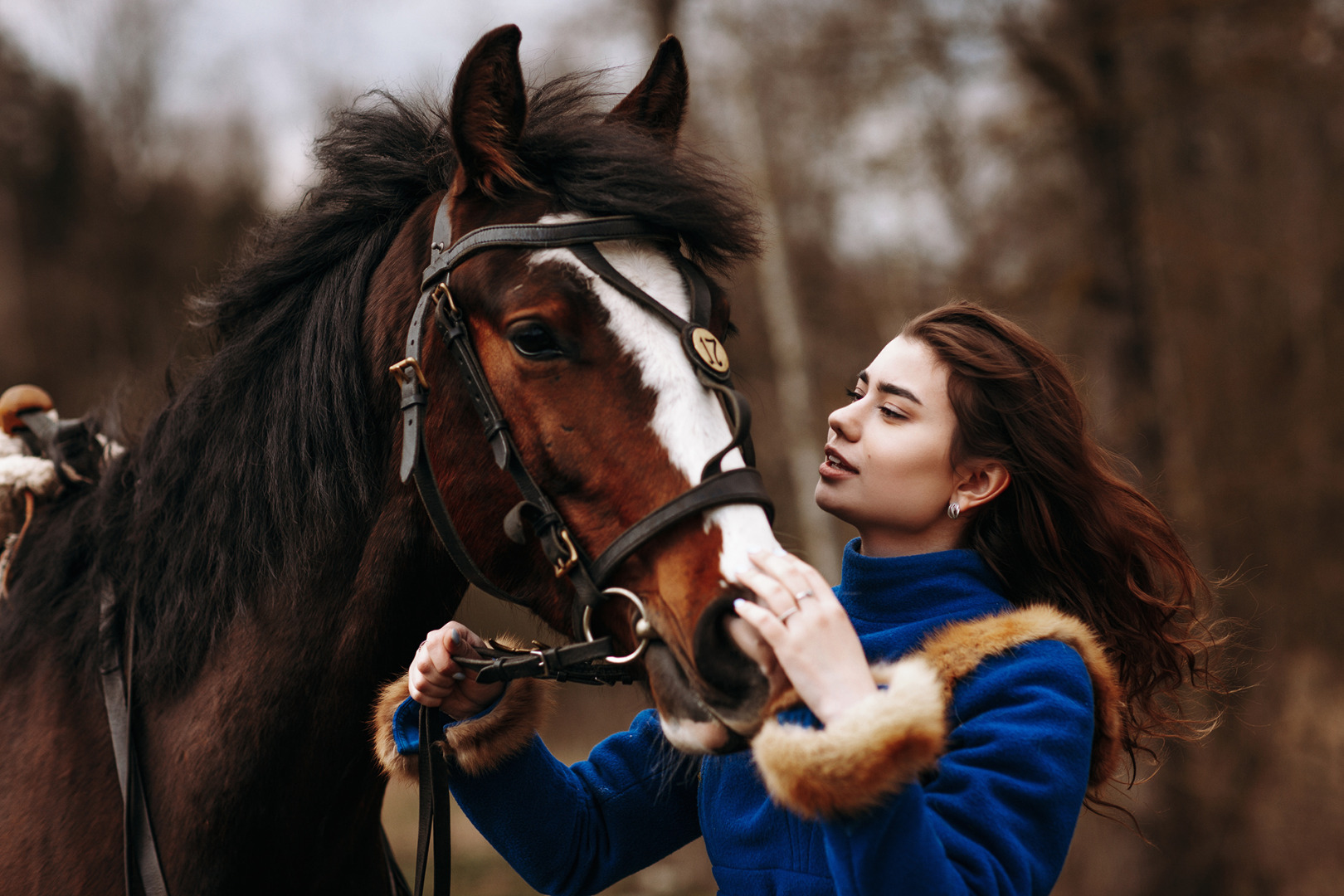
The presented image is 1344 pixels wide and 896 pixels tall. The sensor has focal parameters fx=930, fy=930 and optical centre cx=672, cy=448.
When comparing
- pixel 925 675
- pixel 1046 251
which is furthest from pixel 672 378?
pixel 1046 251

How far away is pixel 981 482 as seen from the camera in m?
1.91

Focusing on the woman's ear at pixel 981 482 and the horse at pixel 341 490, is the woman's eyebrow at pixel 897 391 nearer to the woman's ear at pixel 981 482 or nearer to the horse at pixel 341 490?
the woman's ear at pixel 981 482

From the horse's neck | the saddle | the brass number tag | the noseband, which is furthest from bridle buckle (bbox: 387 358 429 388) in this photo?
the saddle

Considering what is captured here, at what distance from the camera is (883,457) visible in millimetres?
1825

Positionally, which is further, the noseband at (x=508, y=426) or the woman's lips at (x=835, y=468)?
the woman's lips at (x=835, y=468)

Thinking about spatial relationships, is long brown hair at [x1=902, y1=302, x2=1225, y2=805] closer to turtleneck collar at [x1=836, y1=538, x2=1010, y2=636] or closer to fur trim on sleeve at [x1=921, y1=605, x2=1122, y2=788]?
turtleneck collar at [x1=836, y1=538, x2=1010, y2=636]

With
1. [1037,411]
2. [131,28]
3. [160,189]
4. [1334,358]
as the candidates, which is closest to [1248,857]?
[1334,358]

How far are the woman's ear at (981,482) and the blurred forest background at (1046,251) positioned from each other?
36 centimetres

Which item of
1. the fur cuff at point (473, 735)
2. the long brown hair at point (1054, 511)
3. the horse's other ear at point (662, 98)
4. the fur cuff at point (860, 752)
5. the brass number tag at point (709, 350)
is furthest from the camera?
the horse's other ear at point (662, 98)

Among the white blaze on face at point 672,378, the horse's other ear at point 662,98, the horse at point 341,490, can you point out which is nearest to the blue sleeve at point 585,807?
the horse at point 341,490

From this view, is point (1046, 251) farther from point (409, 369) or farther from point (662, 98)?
point (409, 369)

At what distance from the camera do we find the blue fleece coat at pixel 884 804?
1.26 m

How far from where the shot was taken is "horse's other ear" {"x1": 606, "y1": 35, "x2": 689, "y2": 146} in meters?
2.12

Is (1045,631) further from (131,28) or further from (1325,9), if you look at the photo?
(131,28)
